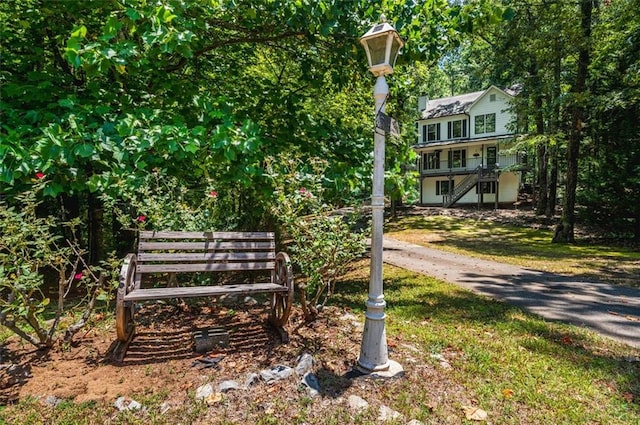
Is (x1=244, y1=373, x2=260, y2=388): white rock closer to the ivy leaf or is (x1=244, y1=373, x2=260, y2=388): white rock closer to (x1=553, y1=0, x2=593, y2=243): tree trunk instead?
the ivy leaf

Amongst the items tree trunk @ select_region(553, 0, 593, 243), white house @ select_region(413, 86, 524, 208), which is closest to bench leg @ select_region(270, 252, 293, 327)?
tree trunk @ select_region(553, 0, 593, 243)

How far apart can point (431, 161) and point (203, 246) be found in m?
28.6

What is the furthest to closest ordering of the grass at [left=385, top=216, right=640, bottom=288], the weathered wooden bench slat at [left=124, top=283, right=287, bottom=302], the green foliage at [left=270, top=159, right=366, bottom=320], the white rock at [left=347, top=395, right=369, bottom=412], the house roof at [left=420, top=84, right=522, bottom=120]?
the house roof at [left=420, top=84, right=522, bottom=120] < the grass at [left=385, top=216, right=640, bottom=288] < the green foliage at [left=270, top=159, right=366, bottom=320] < the weathered wooden bench slat at [left=124, top=283, right=287, bottom=302] < the white rock at [left=347, top=395, right=369, bottom=412]

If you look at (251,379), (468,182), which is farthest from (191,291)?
(468,182)

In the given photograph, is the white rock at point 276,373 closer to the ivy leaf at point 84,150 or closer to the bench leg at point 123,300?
the bench leg at point 123,300

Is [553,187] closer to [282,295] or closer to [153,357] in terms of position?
[282,295]

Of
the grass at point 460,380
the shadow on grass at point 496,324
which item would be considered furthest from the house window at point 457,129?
the grass at point 460,380

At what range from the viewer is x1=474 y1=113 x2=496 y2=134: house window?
26.8 metres

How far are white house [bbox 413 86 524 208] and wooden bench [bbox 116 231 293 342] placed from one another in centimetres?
2296

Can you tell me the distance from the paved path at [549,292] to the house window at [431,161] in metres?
21.1

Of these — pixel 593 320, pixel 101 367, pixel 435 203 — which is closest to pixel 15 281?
pixel 101 367

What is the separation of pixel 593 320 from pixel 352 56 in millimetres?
4802

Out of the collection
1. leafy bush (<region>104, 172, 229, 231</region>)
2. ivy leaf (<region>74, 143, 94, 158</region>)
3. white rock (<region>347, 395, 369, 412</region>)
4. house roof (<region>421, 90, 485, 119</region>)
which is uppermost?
house roof (<region>421, 90, 485, 119</region>)

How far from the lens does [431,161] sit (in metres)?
30.2
